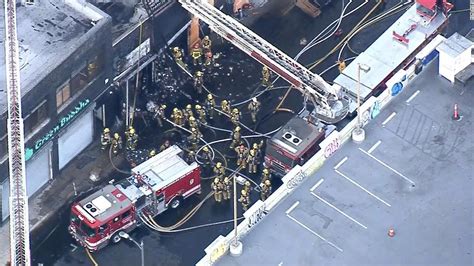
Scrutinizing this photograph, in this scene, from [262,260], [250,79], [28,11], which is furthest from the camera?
[250,79]

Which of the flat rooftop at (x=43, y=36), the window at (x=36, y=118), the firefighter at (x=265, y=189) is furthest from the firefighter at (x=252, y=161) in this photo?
the window at (x=36, y=118)

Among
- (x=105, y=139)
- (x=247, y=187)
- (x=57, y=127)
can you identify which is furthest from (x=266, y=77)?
(x=57, y=127)

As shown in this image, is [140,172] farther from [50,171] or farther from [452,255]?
[452,255]

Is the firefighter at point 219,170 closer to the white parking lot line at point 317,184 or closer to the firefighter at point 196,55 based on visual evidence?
the firefighter at point 196,55

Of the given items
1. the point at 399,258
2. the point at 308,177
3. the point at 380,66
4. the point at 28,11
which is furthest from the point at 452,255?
the point at 28,11

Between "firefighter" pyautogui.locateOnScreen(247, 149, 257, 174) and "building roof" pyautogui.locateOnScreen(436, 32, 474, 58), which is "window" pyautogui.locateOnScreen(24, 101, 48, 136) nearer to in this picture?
"firefighter" pyautogui.locateOnScreen(247, 149, 257, 174)

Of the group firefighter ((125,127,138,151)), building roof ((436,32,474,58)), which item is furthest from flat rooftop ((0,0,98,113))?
building roof ((436,32,474,58))
